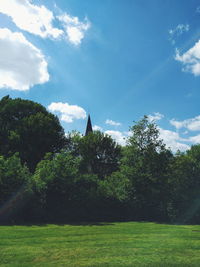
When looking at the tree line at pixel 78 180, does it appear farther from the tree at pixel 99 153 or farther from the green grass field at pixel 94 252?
the green grass field at pixel 94 252

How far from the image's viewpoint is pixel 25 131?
30656mm

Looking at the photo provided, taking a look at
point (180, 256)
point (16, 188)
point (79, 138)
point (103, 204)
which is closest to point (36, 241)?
point (180, 256)

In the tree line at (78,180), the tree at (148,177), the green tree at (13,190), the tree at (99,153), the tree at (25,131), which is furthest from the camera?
the tree at (99,153)

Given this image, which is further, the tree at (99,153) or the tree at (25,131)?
the tree at (99,153)

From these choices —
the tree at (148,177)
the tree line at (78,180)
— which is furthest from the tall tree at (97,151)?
the tree at (148,177)

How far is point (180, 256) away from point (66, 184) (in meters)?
13.9

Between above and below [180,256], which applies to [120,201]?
above

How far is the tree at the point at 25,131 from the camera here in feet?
98.9

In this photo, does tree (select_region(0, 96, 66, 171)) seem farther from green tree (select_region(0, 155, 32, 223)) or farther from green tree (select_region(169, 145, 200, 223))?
green tree (select_region(169, 145, 200, 223))

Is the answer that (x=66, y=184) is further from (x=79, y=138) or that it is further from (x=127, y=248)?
(x=79, y=138)

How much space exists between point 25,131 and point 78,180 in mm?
12055

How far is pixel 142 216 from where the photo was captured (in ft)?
84.0

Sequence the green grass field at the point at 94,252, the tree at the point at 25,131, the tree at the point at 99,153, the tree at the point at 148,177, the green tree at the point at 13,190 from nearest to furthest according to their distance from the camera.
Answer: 1. the green grass field at the point at 94,252
2. the green tree at the point at 13,190
3. the tree at the point at 148,177
4. the tree at the point at 25,131
5. the tree at the point at 99,153

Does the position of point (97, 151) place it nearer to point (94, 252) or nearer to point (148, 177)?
point (148, 177)
